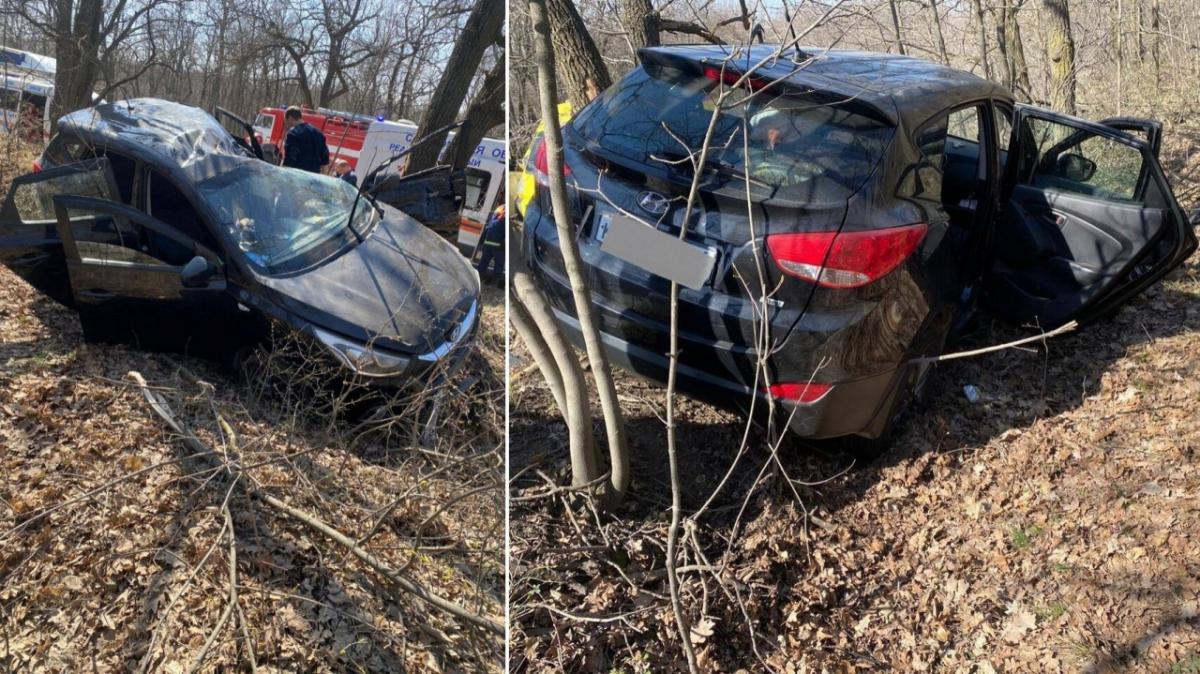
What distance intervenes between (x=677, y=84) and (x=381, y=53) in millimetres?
1769

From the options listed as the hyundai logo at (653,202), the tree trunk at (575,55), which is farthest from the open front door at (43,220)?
the tree trunk at (575,55)

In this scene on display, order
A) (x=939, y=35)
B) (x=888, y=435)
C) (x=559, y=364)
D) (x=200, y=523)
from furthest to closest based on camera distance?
(x=939, y=35), (x=888, y=435), (x=559, y=364), (x=200, y=523)

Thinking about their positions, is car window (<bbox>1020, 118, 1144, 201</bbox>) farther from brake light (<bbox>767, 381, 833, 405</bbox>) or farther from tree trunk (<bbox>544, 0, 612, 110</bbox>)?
tree trunk (<bbox>544, 0, 612, 110</bbox>)

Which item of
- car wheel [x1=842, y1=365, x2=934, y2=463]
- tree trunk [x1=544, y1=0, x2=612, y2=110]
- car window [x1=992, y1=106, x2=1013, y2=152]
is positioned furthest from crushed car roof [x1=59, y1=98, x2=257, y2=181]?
tree trunk [x1=544, y1=0, x2=612, y2=110]

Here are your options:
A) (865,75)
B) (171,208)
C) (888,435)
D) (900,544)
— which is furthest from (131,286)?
(888,435)

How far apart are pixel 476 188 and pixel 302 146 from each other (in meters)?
0.46

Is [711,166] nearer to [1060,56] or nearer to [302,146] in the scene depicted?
[302,146]

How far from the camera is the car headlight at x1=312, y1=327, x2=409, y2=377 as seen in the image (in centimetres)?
200

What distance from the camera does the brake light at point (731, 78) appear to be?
327 centimetres

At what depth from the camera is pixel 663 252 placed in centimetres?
325

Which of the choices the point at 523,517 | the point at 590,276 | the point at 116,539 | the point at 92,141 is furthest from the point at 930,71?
the point at 116,539

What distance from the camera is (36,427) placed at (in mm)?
1680

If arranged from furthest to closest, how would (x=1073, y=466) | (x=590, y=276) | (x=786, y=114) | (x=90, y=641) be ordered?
(x=1073, y=466) → (x=590, y=276) → (x=786, y=114) → (x=90, y=641)

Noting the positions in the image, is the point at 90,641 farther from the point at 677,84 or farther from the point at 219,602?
the point at 677,84
